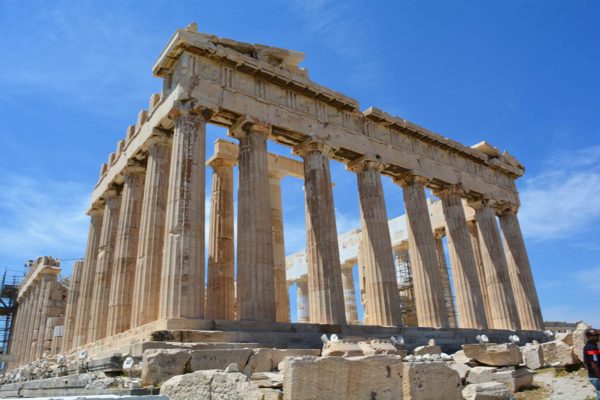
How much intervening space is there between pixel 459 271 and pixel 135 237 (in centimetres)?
1656

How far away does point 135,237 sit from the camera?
21.2m

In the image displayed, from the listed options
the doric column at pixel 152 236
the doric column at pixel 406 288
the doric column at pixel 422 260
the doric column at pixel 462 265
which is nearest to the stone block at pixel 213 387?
the doric column at pixel 152 236

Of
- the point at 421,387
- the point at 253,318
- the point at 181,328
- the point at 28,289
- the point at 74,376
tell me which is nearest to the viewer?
the point at 421,387

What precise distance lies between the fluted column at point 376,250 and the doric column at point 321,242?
2424 mm

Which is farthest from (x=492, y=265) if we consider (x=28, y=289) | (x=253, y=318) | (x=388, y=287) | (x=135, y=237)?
(x=28, y=289)

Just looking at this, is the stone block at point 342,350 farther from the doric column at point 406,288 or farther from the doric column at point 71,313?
the doric column at point 406,288

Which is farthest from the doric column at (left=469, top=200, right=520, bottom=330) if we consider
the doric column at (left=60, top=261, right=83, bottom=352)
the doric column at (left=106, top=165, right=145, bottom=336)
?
the doric column at (left=60, top=261, right=83, bottom=352)

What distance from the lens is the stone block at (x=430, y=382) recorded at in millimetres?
7391

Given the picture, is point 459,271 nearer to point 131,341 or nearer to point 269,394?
point 131,341

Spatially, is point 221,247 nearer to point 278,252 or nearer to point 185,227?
Answer: point 278,252

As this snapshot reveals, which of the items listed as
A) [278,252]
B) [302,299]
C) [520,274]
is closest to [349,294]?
[302,299]

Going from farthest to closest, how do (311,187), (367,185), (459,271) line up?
(459,271) → (367,185) → (311,187)

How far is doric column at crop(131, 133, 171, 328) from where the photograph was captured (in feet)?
57.2

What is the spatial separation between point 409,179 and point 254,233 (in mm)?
10618
